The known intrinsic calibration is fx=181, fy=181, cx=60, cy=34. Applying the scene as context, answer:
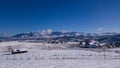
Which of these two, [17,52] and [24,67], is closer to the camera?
[24,67]

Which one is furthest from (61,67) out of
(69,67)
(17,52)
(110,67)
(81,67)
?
(17,52)

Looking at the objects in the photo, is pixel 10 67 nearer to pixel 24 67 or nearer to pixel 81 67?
pixel 24 67

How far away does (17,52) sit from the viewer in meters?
61.8

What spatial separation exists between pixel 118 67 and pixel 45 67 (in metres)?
13.5

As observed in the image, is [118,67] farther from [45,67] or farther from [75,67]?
[45,67]

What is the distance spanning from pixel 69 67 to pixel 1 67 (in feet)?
40.4

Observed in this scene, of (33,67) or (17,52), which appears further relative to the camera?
(17,52)

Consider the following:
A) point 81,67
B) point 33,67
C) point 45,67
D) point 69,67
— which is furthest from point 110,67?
point 33,67

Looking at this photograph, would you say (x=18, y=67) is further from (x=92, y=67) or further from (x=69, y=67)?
(x=92, y=67)

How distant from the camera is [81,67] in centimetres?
3344

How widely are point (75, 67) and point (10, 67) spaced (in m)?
11.8

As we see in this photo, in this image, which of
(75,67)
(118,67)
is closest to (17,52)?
(75,67)

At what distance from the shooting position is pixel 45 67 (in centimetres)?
3347

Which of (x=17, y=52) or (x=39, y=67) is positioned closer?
(x=39, y=67)
